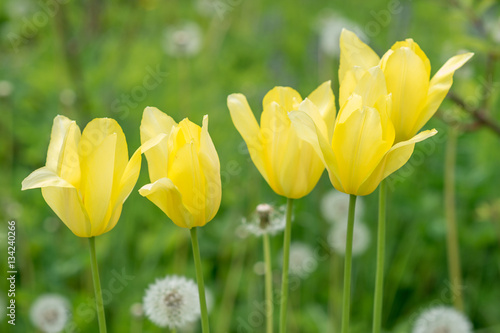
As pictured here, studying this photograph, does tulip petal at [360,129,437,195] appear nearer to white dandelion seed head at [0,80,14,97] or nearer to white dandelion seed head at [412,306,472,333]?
white dandelion seed head at [412,306,472,333]

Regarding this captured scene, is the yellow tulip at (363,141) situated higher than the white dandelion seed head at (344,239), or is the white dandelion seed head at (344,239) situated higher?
the yellow tulip at (363,141)

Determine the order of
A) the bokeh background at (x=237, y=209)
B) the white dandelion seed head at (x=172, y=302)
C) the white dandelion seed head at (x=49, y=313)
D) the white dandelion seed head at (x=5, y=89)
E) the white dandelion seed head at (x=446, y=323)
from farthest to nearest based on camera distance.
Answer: the white dandelion seed head at (x=5, y=89), the bokeh background at (x=237, y=209), the white dandelion seed head at (x=49, y=313), the white dandelion seed head at (x=446, y=323), the white dandelion seed head at (x=172, y=302)

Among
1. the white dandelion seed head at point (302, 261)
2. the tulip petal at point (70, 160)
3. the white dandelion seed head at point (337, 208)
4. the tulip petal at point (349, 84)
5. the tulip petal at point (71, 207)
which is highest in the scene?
the tulip petal at point (349, 84)

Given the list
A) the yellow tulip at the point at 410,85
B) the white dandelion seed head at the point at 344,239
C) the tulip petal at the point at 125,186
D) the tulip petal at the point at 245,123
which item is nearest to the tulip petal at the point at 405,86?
the yellow tulip at the point at 410,85

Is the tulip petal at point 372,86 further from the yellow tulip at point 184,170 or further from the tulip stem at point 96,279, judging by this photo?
the tulip stem at point 96,279

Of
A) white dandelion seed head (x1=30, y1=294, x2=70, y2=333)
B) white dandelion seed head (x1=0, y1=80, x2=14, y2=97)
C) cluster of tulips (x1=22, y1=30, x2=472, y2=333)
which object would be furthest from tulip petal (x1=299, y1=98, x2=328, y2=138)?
white dandelion seed head (x1=0, y1=80, x2=14, y2=97)

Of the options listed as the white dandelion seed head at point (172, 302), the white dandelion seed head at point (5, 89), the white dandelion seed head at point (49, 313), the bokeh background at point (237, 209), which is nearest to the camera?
the white dandelion seed head at point (172, 302)

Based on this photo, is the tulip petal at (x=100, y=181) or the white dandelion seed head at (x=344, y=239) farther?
the white dandelion seed head at (x=344, y=239)

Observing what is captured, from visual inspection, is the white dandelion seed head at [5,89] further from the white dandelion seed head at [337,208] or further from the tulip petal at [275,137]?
the tulip petal at [275,137]
